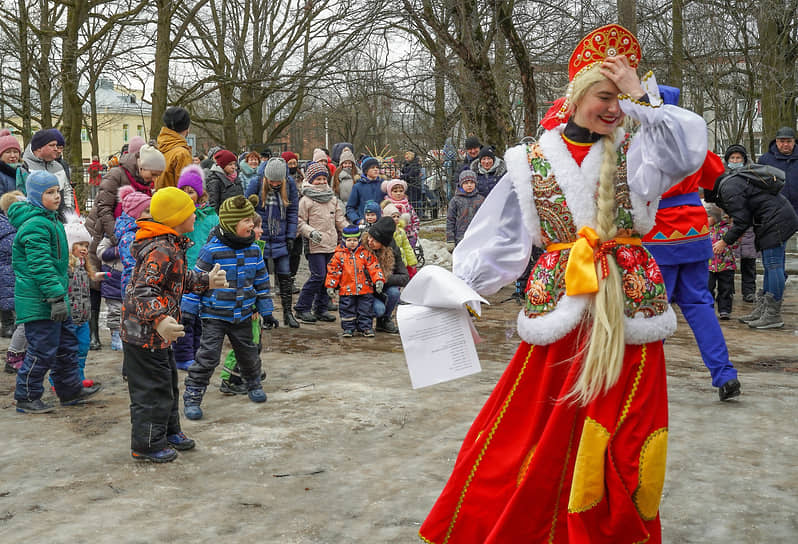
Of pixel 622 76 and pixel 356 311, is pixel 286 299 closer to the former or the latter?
pixel 356 311

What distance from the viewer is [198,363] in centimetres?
570

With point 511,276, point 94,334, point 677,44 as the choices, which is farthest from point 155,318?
point 677,44

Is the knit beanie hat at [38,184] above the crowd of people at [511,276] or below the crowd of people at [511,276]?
above

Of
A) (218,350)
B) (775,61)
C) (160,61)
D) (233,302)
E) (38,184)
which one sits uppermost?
(160,61)

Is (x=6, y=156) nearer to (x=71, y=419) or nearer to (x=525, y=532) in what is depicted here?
(x=71, y=419)

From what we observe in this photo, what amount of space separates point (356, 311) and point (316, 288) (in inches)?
40.6

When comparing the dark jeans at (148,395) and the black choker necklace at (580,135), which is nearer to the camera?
the black choker necklace at (580,135)

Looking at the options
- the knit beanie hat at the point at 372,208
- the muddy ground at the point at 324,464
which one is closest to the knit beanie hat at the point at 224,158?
the knit beanie hat at the point at 372,208

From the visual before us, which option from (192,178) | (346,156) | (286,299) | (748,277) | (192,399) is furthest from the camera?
(346,156)

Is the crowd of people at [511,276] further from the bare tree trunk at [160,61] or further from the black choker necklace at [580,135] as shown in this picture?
the bare tree trunk at [160,61]

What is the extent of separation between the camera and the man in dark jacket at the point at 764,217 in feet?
27.5

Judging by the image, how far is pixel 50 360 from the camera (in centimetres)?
584

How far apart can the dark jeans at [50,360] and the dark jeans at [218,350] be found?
35.5 inches

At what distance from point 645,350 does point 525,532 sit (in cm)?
77
